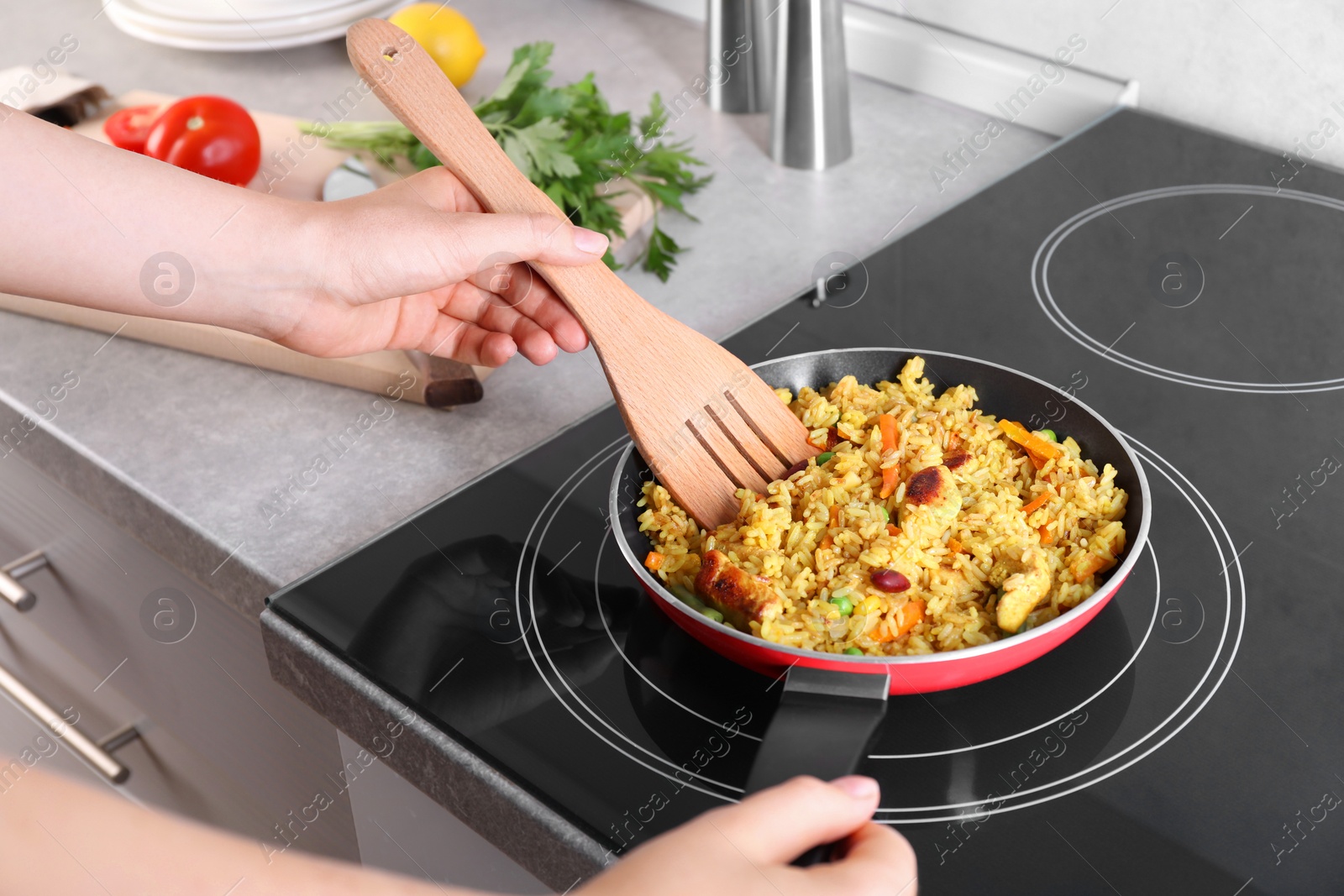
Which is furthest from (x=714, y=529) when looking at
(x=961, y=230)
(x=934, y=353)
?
(x=961, y=230)

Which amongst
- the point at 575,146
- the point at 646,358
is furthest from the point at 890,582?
the point at 575,146

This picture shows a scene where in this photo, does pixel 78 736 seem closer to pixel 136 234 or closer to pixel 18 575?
pixel 18 575

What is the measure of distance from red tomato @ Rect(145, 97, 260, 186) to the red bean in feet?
3.16

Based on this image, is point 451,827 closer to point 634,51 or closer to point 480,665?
point 480,665

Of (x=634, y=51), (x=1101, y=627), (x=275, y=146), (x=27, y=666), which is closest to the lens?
(x=1101, y=627)

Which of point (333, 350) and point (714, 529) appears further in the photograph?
point (333, 350)

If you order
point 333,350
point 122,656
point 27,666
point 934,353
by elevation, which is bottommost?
point 27,666

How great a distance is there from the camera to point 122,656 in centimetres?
131

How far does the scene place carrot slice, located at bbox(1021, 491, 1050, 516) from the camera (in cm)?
80

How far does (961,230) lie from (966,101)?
1.13 feet

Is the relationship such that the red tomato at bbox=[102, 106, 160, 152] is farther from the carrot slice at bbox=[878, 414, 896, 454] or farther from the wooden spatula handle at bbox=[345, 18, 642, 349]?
the carrot slice at bbox=[878, 414, 896, 454]

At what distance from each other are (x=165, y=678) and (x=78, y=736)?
0.25 metres

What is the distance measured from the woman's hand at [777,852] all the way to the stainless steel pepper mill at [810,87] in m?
0.98

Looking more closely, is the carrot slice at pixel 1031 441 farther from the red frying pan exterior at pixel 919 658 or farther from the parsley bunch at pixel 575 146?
the parsley bunch at pixel 575 146
